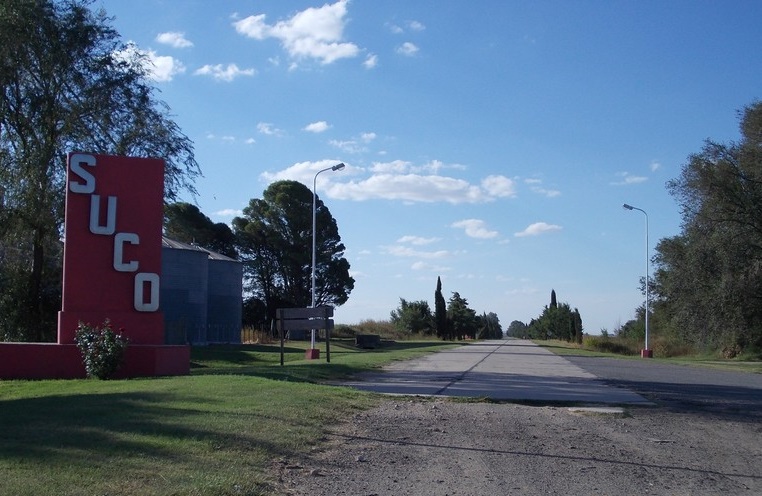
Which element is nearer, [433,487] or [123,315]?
[433,487]

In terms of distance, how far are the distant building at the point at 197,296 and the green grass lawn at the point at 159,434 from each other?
24.9 metres

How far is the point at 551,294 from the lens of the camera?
5482 inches

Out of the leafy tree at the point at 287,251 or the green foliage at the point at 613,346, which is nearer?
the green foliage at the point at 613,346

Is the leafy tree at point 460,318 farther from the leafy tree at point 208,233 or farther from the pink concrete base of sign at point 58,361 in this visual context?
the pink concrete base of sign at point 58,361

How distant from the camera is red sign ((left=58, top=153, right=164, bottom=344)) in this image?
18.7 metres

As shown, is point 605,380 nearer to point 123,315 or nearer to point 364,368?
point 364,368

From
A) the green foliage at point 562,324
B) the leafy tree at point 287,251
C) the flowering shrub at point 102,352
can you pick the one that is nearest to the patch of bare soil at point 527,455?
the flowering shrub at point 102,352

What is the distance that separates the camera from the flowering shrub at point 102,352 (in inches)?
679

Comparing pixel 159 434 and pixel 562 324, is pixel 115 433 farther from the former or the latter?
pixel 562 324

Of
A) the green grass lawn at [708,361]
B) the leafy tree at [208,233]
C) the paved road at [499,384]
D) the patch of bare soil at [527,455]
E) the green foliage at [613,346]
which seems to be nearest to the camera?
the patch of bare soil at [527,455]

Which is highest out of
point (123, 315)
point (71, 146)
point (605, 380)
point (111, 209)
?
point (71, 146)

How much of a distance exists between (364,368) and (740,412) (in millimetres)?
11909

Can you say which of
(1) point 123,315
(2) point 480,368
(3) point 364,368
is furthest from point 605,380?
(1) point 123,315

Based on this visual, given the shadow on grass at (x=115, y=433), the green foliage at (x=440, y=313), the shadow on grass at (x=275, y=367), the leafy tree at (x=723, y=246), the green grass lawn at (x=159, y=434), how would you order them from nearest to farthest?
the green grass lawn at (x=159, y=434)
the shadow on grass at (x=115, y=433)
the shadow on grass at (x=275, y=367)
the leafy tree at (x=723, y=246)
the green foliage at (x=440, y=313)
